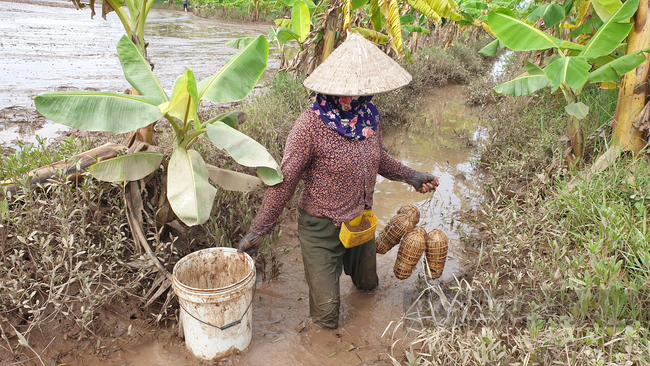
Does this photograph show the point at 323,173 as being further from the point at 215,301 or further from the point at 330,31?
the point at 330,31

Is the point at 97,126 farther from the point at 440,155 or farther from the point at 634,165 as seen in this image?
the point at 440,155

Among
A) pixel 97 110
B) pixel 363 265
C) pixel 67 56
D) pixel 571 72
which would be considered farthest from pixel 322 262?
pixel 67 56

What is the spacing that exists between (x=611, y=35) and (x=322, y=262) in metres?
2.81

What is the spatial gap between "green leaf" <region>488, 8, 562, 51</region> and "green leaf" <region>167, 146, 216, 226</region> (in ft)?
8.55

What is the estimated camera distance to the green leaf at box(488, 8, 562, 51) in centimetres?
330

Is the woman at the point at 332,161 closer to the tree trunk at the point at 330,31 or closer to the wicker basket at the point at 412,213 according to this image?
the wicker basket at the point at 412,213

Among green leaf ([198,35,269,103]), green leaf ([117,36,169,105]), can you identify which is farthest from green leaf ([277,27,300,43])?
green leaf ([117,36,169,105])

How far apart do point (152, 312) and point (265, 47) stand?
1.79 metres

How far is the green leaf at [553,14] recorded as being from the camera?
12.9ft

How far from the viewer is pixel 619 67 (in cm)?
310

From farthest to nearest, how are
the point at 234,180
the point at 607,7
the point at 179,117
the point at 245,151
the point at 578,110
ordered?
1. the point at 578,110
2. the point at 607,7
3. the point at 234,180
4. the point at 179,117
5. the point at 245,151

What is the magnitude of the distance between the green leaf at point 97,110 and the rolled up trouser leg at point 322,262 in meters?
1.11

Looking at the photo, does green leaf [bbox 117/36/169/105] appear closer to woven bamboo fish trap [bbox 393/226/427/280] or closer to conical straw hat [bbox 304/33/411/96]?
conical straw hat [bbox 304/33/411/96]

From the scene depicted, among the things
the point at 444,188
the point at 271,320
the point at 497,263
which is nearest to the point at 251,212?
the point at 271,320
